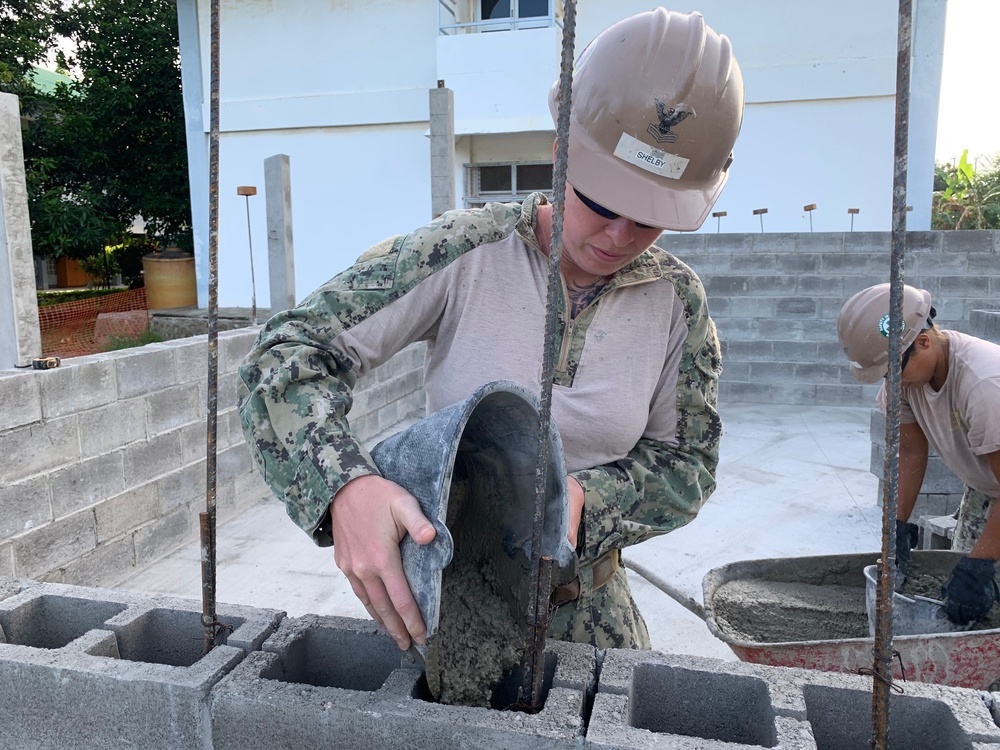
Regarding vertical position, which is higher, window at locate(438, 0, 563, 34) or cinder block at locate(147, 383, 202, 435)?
window at locate(438, 0, 563, 34)

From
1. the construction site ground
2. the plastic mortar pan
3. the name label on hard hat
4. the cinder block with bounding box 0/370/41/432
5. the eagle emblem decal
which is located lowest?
the construction site ground

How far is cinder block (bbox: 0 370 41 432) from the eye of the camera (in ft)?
9.90

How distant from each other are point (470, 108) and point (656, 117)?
9.58 m

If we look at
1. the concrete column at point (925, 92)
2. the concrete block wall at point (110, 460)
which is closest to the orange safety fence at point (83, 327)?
the concrete block wall at point (110, 460)

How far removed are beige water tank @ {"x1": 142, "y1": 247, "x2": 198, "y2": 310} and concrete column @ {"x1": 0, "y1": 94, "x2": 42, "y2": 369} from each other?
979 cm

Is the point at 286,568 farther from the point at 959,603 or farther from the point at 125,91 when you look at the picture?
the point at 125,91

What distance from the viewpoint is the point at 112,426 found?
361cm

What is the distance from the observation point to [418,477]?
101cm

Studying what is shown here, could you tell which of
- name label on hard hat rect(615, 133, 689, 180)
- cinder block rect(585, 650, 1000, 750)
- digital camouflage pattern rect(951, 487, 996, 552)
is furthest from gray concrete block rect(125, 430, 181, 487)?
digital camouflage pattern rect(951, 487, 996, 552)

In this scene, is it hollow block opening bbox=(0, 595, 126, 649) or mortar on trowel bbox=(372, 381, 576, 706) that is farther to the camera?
hollow block opening bbox=(0, 595, 126, 649)

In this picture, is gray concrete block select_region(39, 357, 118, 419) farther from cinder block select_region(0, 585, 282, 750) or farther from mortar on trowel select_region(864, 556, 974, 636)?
mortar on trowel select_region(864, 556, 974, 636)

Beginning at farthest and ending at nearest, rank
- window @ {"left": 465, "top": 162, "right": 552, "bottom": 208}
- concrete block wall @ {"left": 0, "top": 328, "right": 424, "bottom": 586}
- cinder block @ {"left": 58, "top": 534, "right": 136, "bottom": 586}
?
window @ {"left": 465, "top": 162, "right": 552, "bottom": 208}, cinder block @ {"left": 58, "top": 534, "right": 136, "bottom": 586}, concrete block wall @ {"left": 0, "top": 328, "right": 424, "bottom": 586}

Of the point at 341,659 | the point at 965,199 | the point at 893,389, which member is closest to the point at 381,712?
the point at 341,659

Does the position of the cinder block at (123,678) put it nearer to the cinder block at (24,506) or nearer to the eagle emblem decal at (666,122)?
the eagle emblem decal at (666,122)
